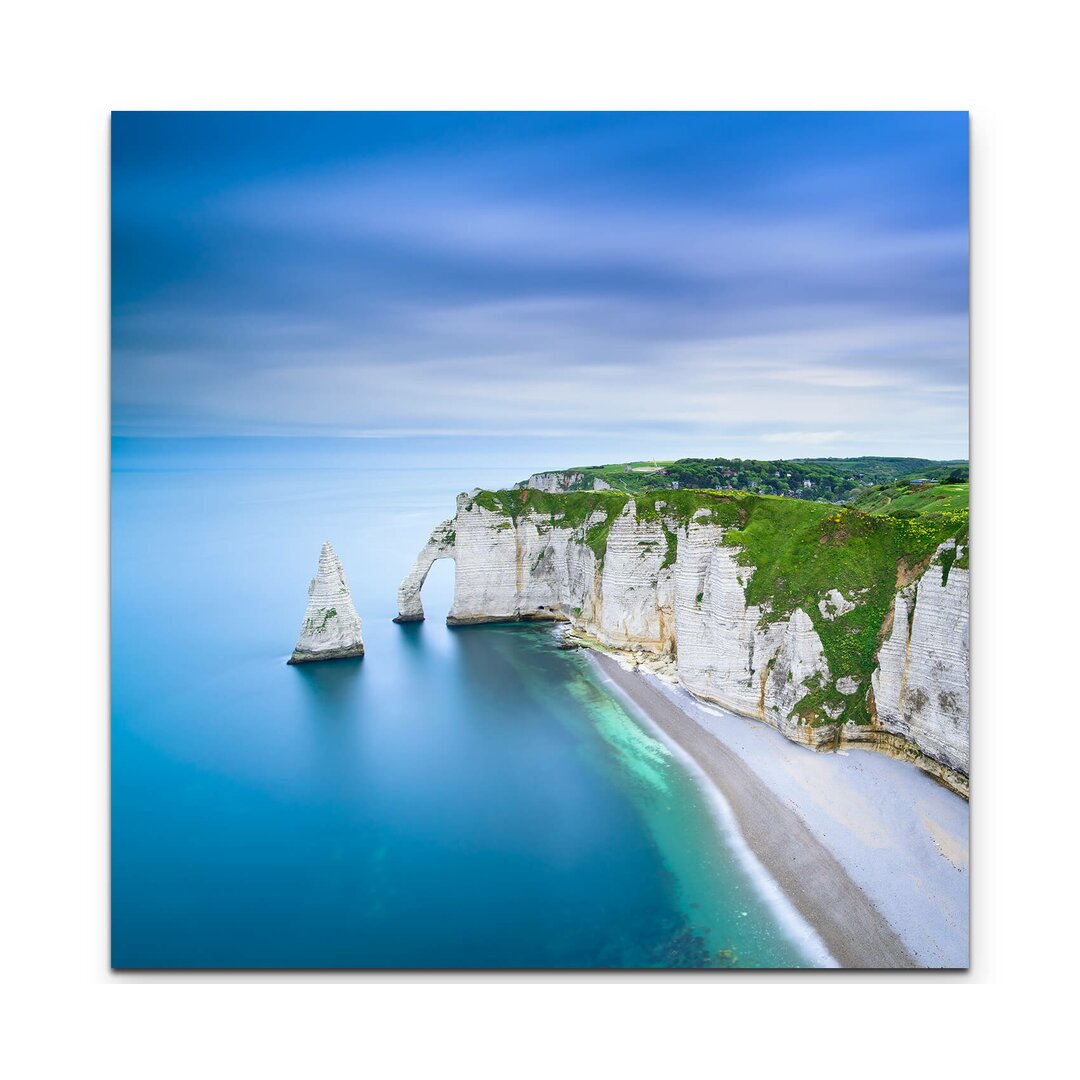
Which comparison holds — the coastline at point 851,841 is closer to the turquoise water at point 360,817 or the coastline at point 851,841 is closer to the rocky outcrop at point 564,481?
the turquoise water at point 360,817

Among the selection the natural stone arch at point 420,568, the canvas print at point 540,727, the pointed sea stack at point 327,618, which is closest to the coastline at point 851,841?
the canvas print at point 540,727

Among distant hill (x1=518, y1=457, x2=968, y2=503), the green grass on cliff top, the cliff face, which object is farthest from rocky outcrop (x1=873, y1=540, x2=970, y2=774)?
distant hill (x1=518, y1=457, x2=968, y2=503)

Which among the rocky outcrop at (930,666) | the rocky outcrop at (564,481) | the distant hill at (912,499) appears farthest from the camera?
the rocky outcrop at (564,481)

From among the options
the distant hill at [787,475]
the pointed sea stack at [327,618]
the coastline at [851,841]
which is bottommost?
the coastline at [851,841]

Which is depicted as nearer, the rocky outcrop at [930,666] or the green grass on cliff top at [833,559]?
the rocky outcrop at [930,666]

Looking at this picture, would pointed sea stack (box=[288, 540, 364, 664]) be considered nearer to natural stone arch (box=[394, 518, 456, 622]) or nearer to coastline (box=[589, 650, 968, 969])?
natural stone arch (box=[394, 518, 456, 622])

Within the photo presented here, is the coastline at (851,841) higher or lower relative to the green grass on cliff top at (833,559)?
lower

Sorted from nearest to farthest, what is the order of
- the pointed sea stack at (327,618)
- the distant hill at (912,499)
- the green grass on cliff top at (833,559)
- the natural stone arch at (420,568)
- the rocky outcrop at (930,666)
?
1. the rocky outcrop at (930,666)
2. the distant hill at (912,499)
3. the green grass on cliff top at (833,559)
4. the pointed sea stack at (327,618)
5. the natural stone arch at (420,568)
